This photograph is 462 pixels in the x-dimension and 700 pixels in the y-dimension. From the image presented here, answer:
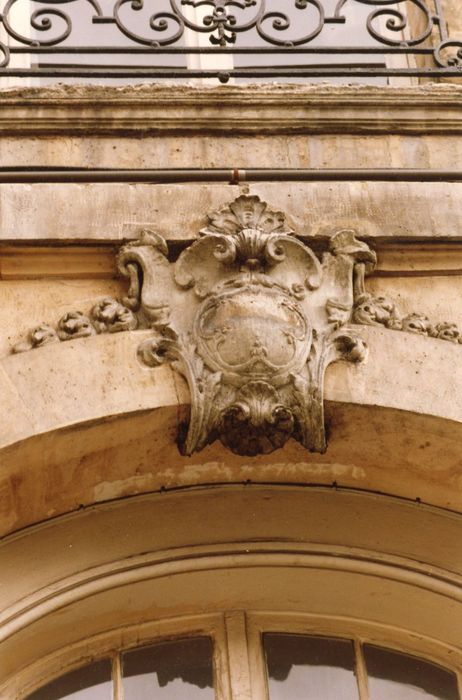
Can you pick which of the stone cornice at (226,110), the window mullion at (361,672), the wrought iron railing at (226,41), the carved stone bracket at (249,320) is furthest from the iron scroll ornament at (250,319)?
the wrought iron railing at (226,41)

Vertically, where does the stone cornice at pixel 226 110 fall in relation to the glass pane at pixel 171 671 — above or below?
above

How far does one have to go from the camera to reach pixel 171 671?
234 inches

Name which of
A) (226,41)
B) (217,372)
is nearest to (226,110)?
(226,41)

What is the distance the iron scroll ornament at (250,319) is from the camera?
5754mm

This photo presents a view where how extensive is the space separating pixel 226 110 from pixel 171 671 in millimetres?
2146

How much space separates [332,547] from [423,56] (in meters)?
2.59

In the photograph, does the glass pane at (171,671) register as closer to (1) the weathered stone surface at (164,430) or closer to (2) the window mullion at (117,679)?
(2) the window mullion at (117,679)

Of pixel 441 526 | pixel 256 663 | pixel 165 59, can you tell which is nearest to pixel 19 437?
pixel 256 663

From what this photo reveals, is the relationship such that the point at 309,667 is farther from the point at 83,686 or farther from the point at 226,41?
the point at 226,41

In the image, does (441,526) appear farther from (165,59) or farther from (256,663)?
(165,59)

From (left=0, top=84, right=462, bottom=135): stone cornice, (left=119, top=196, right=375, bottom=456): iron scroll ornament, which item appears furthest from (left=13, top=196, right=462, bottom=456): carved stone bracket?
(left=0, top=84, right=462, bottom=135): stone cornice

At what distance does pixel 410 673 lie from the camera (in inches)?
237

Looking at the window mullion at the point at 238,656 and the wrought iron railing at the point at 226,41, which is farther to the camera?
the wrought iron railing at the point at 226,41

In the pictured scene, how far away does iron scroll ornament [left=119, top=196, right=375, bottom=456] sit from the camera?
575 cm
